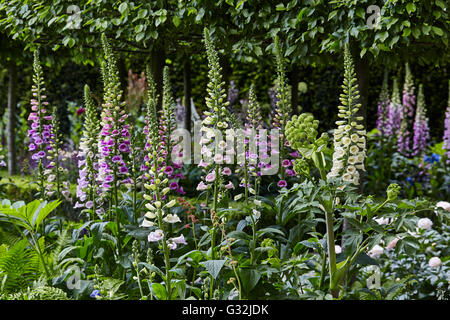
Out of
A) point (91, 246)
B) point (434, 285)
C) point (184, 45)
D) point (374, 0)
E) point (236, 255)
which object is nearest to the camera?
point (236, 255)

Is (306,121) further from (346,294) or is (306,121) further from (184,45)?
(184,45)

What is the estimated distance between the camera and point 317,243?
2465 mm

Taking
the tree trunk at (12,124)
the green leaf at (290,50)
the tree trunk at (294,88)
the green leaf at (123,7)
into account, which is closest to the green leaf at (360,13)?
the green leaf at (290,50)

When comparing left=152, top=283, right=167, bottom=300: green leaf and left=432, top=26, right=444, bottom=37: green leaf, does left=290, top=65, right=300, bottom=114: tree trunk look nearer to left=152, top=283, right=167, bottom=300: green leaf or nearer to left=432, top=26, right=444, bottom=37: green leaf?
left=432, top=26, right=444, bottom=37: green leaf

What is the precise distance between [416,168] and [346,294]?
463 centimetres

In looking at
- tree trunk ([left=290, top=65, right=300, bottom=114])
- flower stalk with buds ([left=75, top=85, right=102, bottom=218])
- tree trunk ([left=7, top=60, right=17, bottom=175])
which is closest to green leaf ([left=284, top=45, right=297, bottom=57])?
flower stalk with buds ([left=75, top=85, right=102, bottom=218])

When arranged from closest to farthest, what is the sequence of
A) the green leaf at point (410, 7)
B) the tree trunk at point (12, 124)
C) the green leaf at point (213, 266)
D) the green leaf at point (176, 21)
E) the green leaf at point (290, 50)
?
the green leaf at point (213, 266) → the green leaf at point (410, 7) → the green leaf at point (290, 50) → the green leaf at point (176, 21) → the tree trunk at point (12, 124)

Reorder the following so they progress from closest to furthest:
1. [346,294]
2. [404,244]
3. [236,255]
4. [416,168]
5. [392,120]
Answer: [404,244]
[346,294]
[236,255]
[416,168]
[392,120]

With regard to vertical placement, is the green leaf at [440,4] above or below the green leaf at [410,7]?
above

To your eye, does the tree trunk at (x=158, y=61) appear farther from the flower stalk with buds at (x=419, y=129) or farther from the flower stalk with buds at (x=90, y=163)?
the flower stalk with buds at (x=419, y=129)

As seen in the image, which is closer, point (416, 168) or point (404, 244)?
point (404, 244)

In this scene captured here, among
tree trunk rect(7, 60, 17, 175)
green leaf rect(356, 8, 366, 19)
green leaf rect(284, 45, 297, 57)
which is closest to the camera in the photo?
green leaf rect(356, 8, 366, 19)

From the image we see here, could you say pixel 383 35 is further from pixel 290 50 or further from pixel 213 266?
pixel 213 266

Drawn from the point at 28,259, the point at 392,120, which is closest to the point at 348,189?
the point at 28,259
